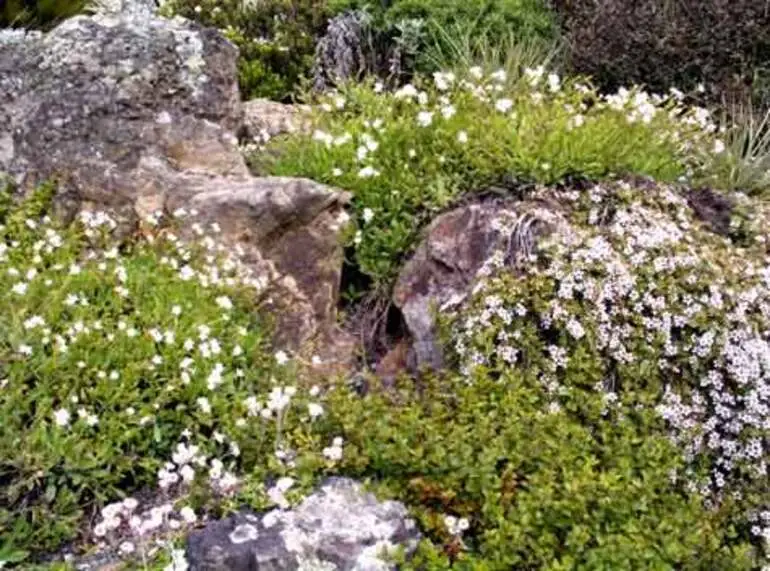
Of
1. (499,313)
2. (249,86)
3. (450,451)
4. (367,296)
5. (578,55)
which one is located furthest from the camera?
(249,86)

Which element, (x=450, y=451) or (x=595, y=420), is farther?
(x=595, y=420)

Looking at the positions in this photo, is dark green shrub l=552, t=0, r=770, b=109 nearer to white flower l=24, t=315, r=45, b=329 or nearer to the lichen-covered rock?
the lichen-covered rock

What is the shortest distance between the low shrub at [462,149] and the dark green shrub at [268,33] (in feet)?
8.09

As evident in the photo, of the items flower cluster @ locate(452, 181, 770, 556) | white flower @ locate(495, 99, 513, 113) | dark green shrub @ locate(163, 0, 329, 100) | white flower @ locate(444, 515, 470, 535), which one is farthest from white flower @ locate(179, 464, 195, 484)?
dark green shrub @ locate(163, 0, 329, 100)

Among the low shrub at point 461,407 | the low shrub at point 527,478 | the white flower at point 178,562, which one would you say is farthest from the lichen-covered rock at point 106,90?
the white flower at point 178,562

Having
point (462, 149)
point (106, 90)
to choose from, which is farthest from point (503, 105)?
point (106, 90)

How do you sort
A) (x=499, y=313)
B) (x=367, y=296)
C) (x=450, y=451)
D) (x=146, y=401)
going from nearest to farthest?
(x=450, y=451) < (x=146, y=401) < (x=499, y=313) < (x=367, y=296)

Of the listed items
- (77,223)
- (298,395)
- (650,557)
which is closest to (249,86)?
(77,223)

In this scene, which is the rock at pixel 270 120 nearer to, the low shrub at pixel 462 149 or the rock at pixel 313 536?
the low shrub at pixel 462 149

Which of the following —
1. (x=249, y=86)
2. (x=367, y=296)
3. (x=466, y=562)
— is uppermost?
(x=466, y=562)

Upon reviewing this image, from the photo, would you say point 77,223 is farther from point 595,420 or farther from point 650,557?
point 650,557

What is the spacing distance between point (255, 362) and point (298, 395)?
29cm

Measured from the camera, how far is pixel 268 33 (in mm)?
9062

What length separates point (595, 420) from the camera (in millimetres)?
4043
